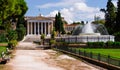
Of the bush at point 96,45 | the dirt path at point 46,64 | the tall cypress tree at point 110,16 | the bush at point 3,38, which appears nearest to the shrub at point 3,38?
the bush at point 3,38

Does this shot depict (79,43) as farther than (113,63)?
Yes

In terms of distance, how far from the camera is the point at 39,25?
423ft

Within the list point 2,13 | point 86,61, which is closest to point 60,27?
point 2,13

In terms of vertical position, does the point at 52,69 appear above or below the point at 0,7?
below

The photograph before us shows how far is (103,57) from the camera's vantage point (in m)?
23.4

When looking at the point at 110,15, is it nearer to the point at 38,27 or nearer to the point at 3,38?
the point at 3,38

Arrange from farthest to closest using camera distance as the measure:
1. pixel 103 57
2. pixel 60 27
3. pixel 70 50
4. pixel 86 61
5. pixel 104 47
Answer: pixel 60 27 → pixel 104 47 → pixel 70 50 → pixel 86 61 → pixel 103 57

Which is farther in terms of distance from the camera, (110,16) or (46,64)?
(110,16)

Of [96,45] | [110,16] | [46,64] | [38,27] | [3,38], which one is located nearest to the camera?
[46,64]

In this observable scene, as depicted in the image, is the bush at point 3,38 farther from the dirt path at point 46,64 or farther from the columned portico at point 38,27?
the columned portico at point 38,27

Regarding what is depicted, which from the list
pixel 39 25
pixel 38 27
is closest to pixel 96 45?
pixel 38 27

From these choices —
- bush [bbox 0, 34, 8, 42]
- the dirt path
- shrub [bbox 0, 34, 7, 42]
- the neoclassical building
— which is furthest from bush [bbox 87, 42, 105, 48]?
the neoclassical building

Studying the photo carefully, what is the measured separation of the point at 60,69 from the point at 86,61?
6.47 metres

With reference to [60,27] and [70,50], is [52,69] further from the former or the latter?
[60,27]
